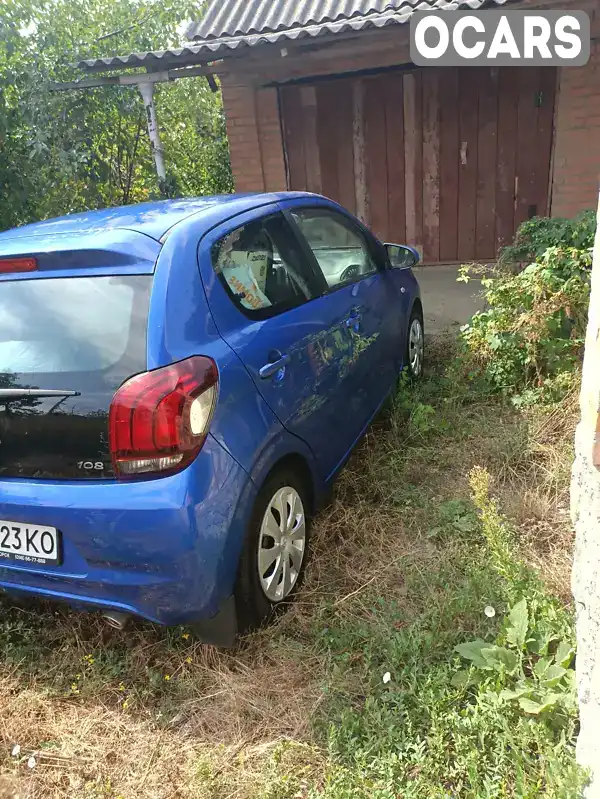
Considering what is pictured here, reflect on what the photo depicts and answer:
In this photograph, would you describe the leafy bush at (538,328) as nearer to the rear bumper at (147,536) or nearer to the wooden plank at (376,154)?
the rear bumper at (147,536)

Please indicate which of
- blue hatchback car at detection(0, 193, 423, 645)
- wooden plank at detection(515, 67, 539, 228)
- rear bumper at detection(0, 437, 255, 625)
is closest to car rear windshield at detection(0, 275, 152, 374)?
blue hatchback car at detection(0, 193, 423, 645)

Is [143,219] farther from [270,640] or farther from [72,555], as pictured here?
[270,640]

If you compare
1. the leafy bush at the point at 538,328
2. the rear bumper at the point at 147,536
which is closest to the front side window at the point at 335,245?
the leafy bush at the point at 538,328

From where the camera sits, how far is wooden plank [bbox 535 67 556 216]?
6555mm

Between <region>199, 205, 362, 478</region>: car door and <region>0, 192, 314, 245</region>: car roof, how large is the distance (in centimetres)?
7

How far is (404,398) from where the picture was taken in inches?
156

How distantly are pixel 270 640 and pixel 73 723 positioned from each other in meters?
0.74

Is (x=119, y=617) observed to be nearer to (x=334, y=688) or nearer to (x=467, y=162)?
(x=334, y=688)

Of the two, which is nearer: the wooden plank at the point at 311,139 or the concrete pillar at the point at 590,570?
the concrete pillar at the point at 590,570

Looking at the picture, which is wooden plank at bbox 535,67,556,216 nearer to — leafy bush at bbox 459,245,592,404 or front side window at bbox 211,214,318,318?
leafy bush at bbox 459,245,592,404

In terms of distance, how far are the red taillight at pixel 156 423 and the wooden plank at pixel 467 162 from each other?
20.3ft

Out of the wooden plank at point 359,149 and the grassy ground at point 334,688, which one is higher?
the wooden plank at point 359,149

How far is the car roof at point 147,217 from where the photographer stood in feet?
7.52

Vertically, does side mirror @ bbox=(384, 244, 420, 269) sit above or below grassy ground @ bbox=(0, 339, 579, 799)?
above
